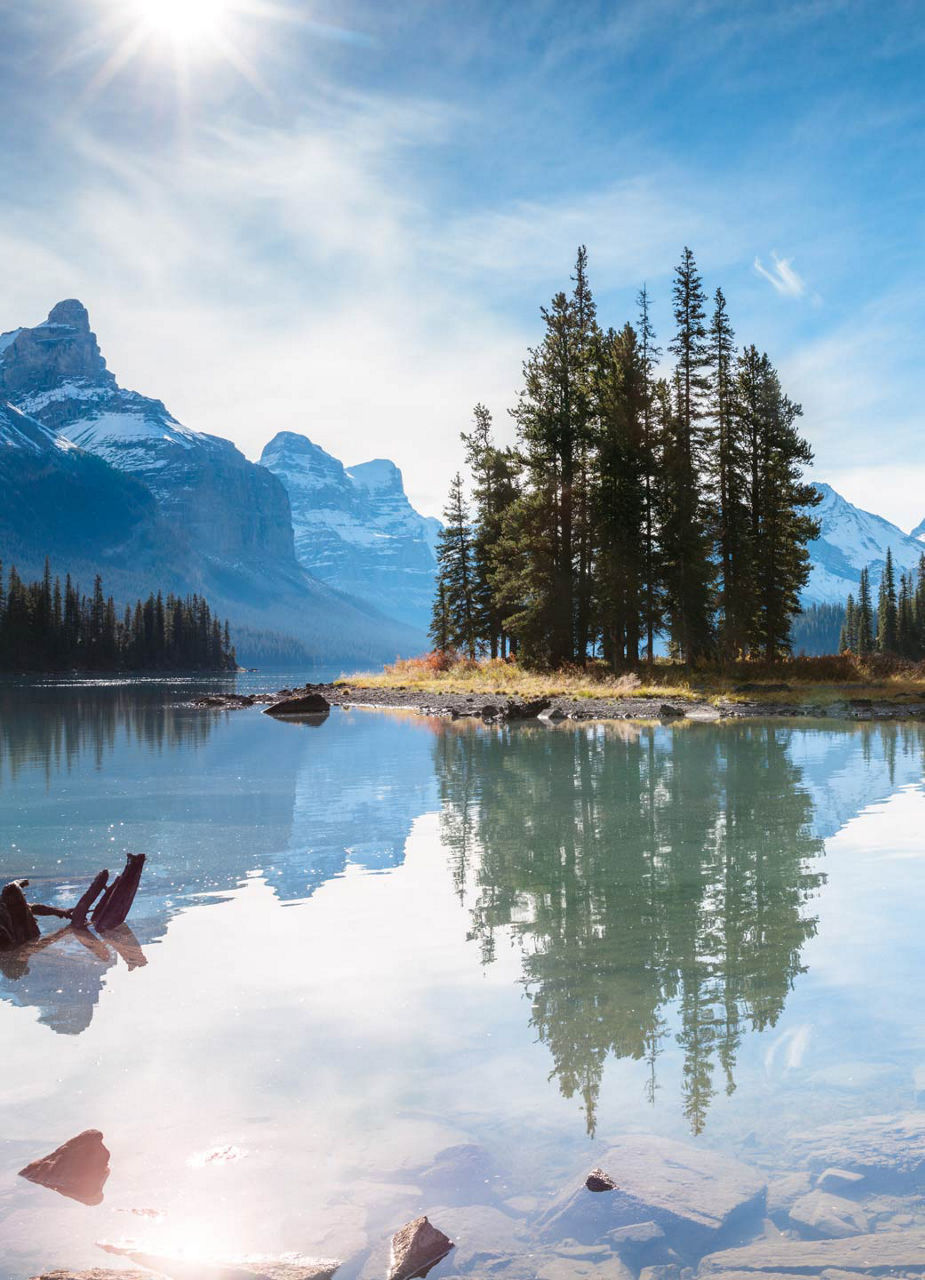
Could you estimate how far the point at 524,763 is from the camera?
2145cm

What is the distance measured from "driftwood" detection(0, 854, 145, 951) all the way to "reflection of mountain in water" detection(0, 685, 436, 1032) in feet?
0.87

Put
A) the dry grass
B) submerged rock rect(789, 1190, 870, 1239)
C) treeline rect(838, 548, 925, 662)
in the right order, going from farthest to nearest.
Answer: treeline rect(838, 548, 925, 662) < the dry grass < submerged rock rect(789, 1190, 870, 1239)

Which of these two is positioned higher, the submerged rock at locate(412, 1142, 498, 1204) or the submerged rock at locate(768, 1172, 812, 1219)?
the submerged rock at locate(768, 1172, 812, 1219)

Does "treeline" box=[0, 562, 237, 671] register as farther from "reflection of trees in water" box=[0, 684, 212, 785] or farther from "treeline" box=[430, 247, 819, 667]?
"treeline" box=[430, 247, 819, 667]

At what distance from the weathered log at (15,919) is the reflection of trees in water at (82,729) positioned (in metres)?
12.6

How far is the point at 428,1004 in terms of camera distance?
255 inches

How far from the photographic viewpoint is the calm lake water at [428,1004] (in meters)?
4.38

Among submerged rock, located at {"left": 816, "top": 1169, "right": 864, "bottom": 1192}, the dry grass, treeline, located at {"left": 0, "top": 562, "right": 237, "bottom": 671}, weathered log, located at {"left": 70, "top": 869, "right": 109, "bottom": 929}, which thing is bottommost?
submerged rock, located at {"left": 816, "top": 1169, "right": 864, "bottom": 1192}

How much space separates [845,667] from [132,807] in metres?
36.4

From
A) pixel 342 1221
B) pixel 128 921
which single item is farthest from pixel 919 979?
pixel 128 921

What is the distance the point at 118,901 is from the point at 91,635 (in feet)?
486

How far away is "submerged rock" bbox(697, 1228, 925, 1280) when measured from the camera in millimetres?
3584

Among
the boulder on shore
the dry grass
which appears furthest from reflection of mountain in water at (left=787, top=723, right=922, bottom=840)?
the boulder on shore

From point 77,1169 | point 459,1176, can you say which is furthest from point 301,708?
point 459,1176
